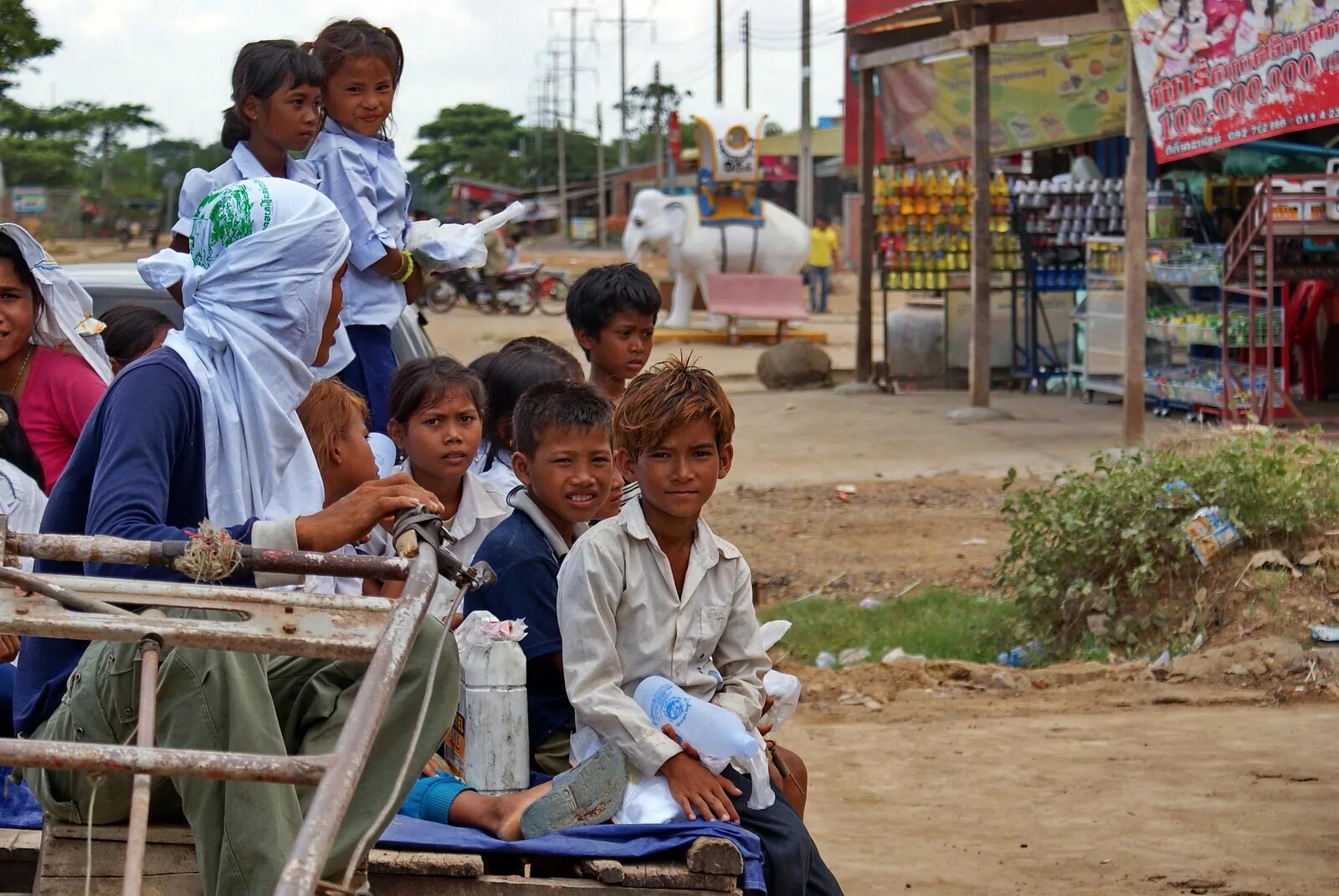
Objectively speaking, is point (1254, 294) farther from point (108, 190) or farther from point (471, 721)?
point (108, 190)

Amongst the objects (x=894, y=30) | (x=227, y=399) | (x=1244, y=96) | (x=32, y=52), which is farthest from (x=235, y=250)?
(x=894, y=30)

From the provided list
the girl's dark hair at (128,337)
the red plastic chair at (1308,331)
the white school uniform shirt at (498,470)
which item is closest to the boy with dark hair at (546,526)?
the white school uniform shirt at (498,470)

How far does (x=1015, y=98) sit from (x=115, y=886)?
14.6m

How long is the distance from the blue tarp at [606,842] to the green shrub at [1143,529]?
166 inches

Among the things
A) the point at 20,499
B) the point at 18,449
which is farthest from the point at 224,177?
the point at 20,499

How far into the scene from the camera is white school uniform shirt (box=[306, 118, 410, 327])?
5.05m

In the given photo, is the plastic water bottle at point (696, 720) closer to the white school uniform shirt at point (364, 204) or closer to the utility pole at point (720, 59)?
the white school uniform shirt at point (364, 204)

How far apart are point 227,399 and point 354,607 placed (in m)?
0.73

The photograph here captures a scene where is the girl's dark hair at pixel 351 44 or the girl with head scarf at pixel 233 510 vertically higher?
the girl's dark hair at pixel 351 44

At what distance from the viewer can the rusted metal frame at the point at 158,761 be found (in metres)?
1.97

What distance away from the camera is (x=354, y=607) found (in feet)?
8.78

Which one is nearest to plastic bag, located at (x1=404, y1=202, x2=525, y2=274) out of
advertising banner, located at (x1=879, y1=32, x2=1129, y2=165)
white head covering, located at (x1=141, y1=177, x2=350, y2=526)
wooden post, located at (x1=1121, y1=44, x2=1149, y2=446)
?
white head covering, located at (x1=141, y1=177, x2=350, y2=526)

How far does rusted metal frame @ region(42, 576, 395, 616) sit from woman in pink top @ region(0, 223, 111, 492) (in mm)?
1574

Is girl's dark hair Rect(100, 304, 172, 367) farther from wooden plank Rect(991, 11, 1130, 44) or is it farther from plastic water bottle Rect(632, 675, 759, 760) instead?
wooden plank Rect(991, 11, 1130, 44)
